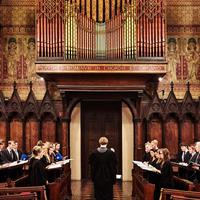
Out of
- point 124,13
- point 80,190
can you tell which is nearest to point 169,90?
point 124,13

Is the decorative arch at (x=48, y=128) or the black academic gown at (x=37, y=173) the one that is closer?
the black academic gown at (x=37, y=173)

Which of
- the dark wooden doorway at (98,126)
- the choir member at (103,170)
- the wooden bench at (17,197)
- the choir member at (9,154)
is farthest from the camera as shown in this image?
the dark wooden doorway at (98,126)

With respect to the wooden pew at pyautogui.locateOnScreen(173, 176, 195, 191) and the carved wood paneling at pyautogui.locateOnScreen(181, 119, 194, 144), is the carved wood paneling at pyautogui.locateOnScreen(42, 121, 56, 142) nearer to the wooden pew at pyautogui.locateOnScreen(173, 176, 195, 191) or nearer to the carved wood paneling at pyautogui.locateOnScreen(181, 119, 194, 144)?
the carved wood paneling at pyautogui.locateOnScreen(181, 119, 194, 144)

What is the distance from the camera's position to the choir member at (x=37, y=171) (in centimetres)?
1020

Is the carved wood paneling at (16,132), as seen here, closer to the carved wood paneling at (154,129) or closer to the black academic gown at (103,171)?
the carved wood paneling at (154,129)

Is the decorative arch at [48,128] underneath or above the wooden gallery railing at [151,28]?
underneath

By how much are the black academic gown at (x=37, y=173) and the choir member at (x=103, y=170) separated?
117 centimetres

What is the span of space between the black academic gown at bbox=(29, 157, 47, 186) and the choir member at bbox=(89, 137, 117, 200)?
1166 millimetres

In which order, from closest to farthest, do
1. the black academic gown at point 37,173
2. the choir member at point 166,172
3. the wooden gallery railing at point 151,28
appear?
1. the black academic gown at point 37,173
2. the choir member at point 166,172
3. the wooden gallery railing at point 151,28

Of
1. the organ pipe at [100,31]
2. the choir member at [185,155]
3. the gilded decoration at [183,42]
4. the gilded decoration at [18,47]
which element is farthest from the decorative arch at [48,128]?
the choir member at [185,155]

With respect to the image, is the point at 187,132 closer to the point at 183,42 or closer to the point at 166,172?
the point at 183,42

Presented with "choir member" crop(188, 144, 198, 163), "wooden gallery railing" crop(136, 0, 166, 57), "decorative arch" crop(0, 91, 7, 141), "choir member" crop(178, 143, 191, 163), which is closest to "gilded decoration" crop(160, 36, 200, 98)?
"wooden gallery railing" crop(136, 0, 166, 57)

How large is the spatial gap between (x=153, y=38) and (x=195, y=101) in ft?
10.4

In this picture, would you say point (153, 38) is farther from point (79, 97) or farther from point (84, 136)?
point (84, 136)
